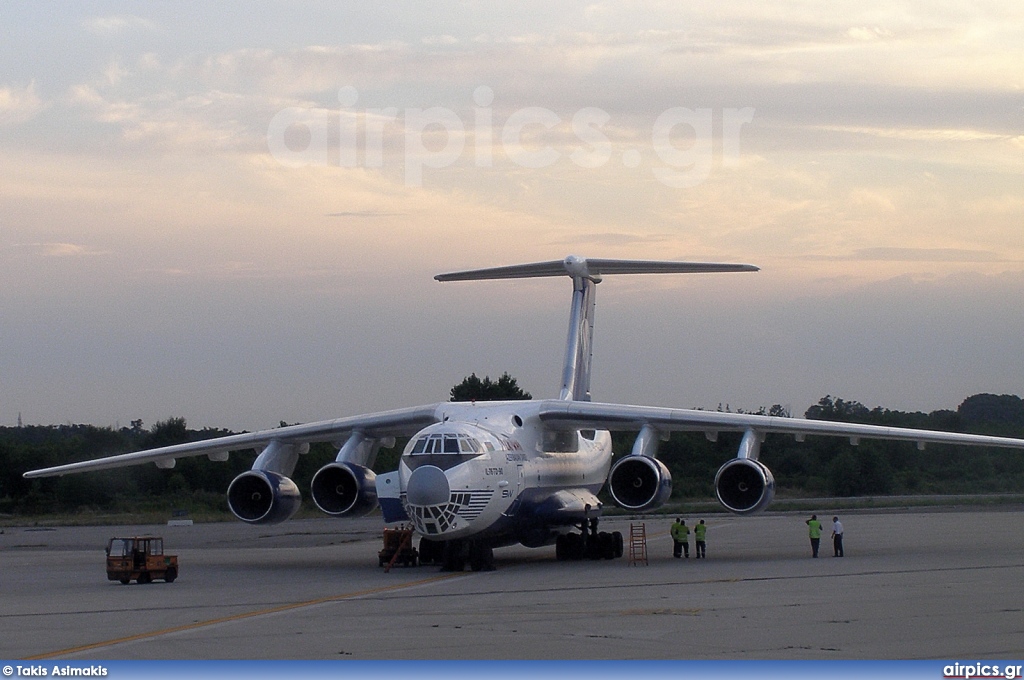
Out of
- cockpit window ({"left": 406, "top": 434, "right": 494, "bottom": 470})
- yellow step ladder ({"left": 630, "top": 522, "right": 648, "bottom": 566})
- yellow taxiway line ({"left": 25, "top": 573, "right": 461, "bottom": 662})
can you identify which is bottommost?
yellow taxiway line ({"left": 25, "top": 573, "right": 461, "bottom": 662})

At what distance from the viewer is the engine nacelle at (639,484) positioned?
21.0 metres

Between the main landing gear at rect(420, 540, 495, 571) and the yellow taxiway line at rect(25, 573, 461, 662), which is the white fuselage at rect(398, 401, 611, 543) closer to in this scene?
the main landing gear at rect(420, 540, 495, 571)

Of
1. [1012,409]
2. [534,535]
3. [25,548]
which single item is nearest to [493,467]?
[534,535]

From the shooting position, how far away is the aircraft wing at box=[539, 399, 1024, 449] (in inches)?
856

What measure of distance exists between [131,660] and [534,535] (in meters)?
12.0

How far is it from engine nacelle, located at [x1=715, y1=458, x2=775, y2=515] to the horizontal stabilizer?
426 centimetres

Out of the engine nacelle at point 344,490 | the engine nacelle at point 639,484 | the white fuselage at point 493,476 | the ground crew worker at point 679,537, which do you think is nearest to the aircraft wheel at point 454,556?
the white fuselage at point 493,476

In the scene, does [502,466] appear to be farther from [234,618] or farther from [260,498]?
[234,618]

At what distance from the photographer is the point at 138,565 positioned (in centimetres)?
1945

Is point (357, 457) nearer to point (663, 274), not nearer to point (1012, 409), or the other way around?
point (663, 274)

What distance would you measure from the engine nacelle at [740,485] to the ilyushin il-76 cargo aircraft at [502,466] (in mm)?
21

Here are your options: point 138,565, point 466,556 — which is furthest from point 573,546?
point 138,565

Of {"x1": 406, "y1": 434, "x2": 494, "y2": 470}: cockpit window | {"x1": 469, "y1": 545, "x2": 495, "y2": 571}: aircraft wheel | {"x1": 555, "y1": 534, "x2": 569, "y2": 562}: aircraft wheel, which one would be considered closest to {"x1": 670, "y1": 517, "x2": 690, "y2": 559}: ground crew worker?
{"x1": 555, "y1": 534, "x2": 569, "y2": 562}: aircraft wheel

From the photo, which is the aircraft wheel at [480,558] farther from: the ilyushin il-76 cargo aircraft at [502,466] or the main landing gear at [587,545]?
the main landing gear at [587,545]
